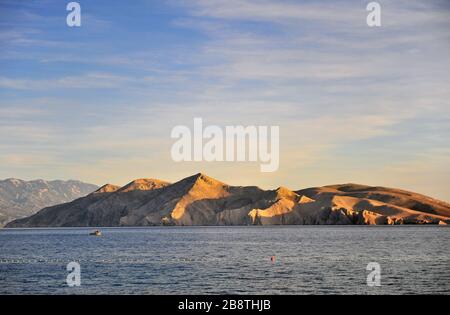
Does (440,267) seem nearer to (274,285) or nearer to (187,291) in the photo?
(274,285)

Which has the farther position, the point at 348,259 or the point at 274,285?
the point at 348,259

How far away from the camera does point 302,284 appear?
73125 mm

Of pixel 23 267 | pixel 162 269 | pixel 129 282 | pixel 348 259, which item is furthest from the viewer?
pixel 348 259

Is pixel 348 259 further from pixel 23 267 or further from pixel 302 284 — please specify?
pixel 23 267

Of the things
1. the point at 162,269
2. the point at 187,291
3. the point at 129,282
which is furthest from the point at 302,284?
the point at 162,269
